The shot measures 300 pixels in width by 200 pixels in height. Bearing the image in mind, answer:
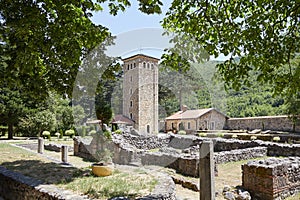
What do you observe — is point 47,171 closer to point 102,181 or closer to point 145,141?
point 102,181

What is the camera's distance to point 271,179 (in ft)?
24.7

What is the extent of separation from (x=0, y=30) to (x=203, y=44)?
6072 millimetres

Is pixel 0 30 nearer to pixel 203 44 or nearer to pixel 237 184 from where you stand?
pixel 203 44

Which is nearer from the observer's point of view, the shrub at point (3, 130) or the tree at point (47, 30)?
the tree at point (47, 30)

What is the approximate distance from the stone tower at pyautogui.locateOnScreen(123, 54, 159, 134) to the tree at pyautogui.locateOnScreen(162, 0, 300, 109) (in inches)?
833

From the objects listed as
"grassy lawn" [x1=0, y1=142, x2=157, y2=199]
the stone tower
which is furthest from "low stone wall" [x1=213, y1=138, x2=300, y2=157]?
the stone tower

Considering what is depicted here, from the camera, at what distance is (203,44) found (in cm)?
511

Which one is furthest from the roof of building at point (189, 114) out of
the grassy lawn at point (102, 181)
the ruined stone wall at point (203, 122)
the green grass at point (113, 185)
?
the green grass at point (113, 185)

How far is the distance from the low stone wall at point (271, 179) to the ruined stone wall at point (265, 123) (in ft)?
76.2

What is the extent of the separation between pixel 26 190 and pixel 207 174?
492 centimetres

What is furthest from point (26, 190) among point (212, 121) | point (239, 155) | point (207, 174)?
point (212, 121)

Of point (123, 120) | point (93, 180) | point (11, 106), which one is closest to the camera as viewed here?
point (93, 180)

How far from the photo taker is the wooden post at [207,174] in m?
3.82

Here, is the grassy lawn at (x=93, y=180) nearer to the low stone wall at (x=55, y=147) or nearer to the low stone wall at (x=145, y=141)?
the low stone wall at (x=55, y=147)
